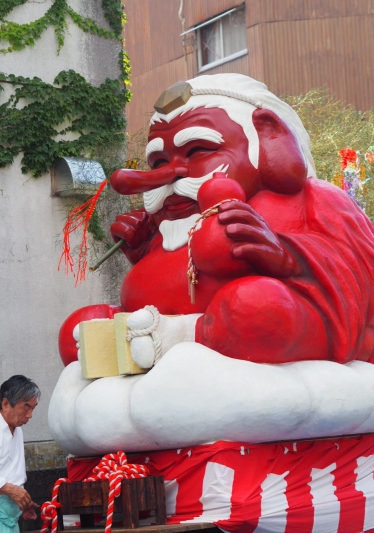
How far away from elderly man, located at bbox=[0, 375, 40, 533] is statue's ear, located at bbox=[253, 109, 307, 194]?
4.86 feet

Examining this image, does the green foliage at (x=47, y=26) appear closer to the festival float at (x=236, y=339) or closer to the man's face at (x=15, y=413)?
the festival float at (x=236, y=339)

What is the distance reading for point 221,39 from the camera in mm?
13984

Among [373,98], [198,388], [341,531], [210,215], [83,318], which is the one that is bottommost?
[341,531]

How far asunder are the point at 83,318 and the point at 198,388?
1.05 metres

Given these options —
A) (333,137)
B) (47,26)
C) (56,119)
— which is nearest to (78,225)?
(56,119)

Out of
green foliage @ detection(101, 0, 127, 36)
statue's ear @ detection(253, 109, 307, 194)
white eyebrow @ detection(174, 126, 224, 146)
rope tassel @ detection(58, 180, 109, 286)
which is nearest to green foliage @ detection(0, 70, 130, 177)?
green foliage @ detection(101, 0, 127, 36)

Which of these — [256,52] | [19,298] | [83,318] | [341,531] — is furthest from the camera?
[256,52]

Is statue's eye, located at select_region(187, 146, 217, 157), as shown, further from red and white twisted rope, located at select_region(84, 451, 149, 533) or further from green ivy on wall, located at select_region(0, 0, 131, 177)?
green ivy on wall, located at select_region(0, 0, 131, 177)

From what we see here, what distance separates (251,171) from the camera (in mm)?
4391

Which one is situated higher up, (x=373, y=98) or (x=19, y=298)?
(x=373, y=98)

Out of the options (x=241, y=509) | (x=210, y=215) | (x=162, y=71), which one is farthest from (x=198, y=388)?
(x=162, y=71)

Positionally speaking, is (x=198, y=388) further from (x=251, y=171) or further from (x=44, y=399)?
(x=44, y=399)

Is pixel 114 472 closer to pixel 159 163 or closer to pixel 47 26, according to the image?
pixel 159 163

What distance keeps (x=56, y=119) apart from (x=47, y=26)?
0.69 m
